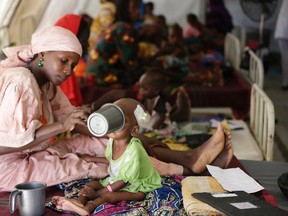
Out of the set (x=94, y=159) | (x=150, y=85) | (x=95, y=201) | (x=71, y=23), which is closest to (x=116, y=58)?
(x=150, y=85)

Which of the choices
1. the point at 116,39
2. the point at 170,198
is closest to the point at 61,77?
the point at 170,198

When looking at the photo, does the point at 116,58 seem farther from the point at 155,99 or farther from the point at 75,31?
the point at 75,31

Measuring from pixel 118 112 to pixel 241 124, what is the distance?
6.72 ft

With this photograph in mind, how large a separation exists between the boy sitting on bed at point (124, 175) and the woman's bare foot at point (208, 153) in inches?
13.9

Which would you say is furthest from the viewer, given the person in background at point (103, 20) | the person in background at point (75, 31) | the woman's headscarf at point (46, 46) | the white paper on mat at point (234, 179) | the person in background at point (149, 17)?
the person in background at point (149, 17)

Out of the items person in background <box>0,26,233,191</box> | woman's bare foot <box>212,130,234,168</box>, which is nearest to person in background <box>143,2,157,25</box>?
person in background <box>0,26,233,191</box>

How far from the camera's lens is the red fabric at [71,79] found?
3.45 metres

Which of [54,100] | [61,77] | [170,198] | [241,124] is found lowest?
[241,124]

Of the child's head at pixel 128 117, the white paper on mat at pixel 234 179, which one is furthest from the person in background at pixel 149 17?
the child's head at pixel 128 117

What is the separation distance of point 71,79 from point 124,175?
166cm

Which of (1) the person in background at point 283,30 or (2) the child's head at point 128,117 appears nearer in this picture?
(2) the child's head at point 128,117

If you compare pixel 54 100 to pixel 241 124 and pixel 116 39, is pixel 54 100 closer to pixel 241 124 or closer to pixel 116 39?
pixel 241 124

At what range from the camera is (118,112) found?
2.07 m

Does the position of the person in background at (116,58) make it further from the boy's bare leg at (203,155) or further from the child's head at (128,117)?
the child's head at (128,117)
